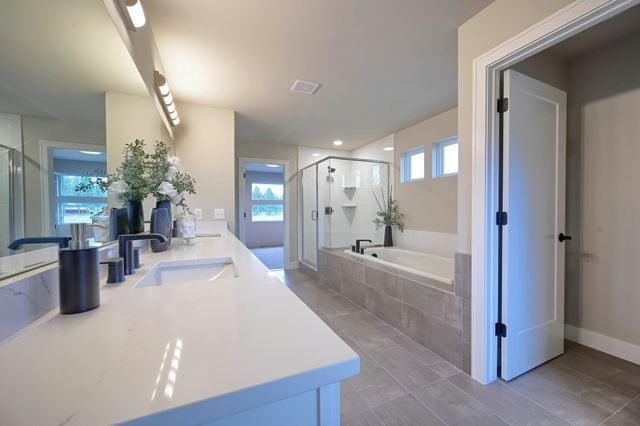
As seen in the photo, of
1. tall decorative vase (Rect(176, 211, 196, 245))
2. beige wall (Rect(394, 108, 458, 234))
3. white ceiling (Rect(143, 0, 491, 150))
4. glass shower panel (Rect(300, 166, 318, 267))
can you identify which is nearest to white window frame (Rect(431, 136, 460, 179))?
beige wall (Rect(394, 108, 458, 234))

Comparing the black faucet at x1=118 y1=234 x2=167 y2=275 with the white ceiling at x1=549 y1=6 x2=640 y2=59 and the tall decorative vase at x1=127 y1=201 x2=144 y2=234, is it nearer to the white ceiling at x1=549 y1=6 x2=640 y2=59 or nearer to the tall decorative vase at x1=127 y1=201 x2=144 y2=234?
the tall decorative vase at x1=127 y1=201 x2=144 y2=234

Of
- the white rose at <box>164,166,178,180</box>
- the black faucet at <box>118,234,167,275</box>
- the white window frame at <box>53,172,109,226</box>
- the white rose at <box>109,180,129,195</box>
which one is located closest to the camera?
the white window frame at <box>53,172,109,226</box>

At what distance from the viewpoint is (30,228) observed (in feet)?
2.08

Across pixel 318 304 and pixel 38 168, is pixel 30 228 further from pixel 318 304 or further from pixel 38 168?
pixel 318 304

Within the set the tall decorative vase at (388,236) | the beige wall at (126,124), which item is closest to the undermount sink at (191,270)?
the beige wall at (126,124)

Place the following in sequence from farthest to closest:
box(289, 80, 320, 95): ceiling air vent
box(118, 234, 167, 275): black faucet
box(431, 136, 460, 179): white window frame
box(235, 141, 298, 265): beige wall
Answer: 1. box(235, 141, 298, 265): beige wall
2. box(431, 136, 460, 179): white window frame
3. box(289, 80, 320, 95): ceiling air vent
4. box(118, 234, 167, 275): black faucet

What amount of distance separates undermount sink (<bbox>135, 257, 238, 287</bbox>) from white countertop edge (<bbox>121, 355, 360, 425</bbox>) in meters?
0.80

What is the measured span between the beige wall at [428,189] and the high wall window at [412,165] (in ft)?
0.23

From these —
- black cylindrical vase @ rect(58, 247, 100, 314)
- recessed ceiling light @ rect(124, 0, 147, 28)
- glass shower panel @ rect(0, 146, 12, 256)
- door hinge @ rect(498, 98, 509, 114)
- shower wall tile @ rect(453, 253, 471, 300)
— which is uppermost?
recessed ceiling light @ rect(124, 0, 147, 28)

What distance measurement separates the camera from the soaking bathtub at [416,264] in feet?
7.13

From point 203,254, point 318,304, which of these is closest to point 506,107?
point 203,254

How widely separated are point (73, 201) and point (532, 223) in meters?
2.43

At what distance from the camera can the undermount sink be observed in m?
1.18

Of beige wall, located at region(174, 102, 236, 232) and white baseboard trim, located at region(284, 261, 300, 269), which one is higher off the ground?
beige wall, located at region(174, 102, 236, 232)
